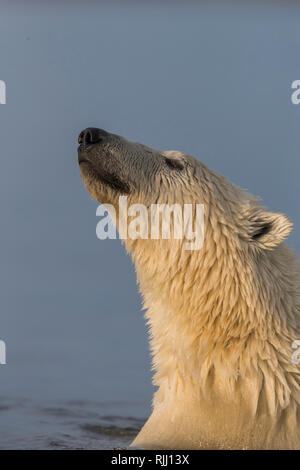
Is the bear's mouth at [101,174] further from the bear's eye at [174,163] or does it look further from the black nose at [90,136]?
the bear's eye at [174,163]

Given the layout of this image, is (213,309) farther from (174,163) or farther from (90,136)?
(90,136)

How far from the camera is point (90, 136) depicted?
604 centimetres

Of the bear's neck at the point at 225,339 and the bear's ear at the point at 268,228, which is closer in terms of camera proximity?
the bear's neck at the point at 225,339

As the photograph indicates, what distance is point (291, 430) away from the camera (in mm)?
5738

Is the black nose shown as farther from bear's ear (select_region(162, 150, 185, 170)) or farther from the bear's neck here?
the bear's neck

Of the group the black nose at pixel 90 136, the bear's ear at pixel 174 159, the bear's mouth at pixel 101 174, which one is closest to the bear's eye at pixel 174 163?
the bear's ear at pixel 174 159

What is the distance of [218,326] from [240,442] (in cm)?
79

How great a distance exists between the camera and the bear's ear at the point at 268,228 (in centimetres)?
601

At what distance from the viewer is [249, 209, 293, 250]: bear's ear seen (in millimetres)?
6008

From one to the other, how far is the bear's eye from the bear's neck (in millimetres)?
717

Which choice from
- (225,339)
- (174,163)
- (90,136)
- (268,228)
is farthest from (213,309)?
(90,136)
